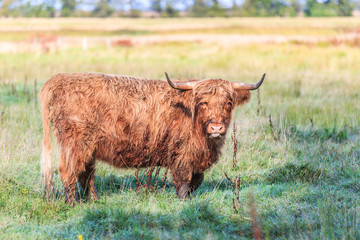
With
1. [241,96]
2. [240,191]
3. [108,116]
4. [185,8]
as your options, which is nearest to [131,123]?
[108,116]

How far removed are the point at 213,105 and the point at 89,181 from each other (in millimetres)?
1534

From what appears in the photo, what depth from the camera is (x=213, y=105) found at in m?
4.34

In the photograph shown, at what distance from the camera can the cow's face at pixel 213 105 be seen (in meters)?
4.20

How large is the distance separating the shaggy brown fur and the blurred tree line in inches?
2377

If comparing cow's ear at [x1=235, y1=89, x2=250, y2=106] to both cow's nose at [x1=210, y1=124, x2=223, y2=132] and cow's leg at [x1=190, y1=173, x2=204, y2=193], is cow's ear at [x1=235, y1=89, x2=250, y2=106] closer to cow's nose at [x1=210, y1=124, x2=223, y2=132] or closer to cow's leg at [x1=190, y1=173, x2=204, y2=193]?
cow's nose at [x1=210, y1=124, x2=223, y2=132]

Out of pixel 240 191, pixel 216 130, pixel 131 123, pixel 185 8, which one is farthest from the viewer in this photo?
pixel 185 8

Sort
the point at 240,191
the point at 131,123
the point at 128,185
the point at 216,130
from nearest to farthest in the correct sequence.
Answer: the point at 216,130 → the point at 131,123 → the point at 240,191 → the point at 128,185

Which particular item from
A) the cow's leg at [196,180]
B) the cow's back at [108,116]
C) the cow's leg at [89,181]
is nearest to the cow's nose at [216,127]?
the cow's back at [108,116]

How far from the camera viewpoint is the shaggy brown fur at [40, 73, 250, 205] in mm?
4344

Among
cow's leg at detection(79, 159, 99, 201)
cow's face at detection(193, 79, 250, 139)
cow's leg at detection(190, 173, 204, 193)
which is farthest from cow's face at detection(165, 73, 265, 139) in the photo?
cow's leg at detection(79, 159, 99, 201)

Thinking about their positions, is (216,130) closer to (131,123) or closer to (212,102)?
(212,102)

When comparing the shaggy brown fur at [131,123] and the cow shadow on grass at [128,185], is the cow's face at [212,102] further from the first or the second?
the cow shadow on grass at [128,185]

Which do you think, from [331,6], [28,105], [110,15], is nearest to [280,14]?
[331,6]

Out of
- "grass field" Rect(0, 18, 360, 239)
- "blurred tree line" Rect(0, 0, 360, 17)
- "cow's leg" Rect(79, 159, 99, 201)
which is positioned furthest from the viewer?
"blurred tree line" Rect(0, 0, 360, 17)
